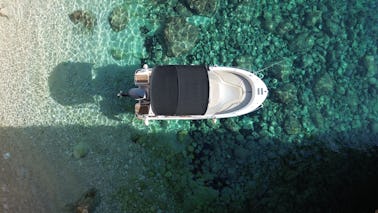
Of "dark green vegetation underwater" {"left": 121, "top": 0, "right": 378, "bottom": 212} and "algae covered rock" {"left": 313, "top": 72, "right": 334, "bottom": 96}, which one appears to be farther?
"algae covered rock" {"left": 313, "top": 72, "right": 334, "bottom": 96}

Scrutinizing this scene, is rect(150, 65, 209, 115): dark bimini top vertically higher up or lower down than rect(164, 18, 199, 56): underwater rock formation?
lower down

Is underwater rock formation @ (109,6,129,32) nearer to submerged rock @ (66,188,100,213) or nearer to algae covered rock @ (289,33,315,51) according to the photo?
submerged rock @ (66,188,100,213)

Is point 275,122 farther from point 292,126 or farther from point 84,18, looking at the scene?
point 84,18

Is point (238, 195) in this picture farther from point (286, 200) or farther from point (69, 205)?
point (69, 205)

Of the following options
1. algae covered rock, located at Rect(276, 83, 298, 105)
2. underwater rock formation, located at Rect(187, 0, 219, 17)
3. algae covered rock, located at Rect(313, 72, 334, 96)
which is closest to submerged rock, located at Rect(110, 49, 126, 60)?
underwater rock formation, located at Rect(187, 0, 219, 17)

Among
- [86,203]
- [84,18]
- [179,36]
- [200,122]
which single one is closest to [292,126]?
[200,122]

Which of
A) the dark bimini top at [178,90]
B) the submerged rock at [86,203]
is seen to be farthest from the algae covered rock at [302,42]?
the submerged rock at [86,203]
